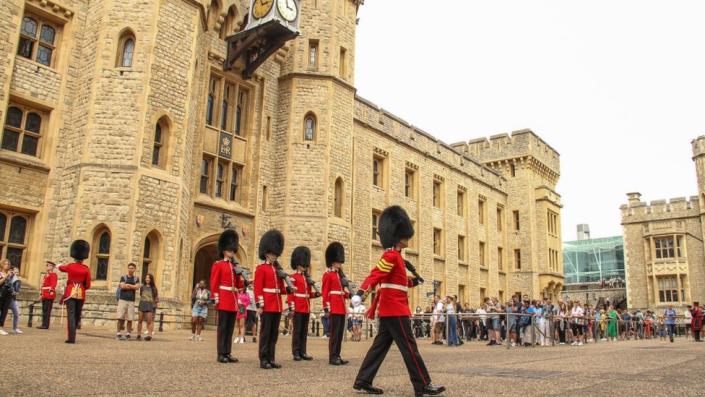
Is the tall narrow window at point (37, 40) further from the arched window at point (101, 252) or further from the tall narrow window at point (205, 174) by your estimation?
the tall narrow window at point (205, 174)

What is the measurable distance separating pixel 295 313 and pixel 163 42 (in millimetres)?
10940

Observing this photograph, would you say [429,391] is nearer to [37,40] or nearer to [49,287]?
[49,287]

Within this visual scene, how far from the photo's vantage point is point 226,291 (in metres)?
8.45

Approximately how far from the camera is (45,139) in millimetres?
16141

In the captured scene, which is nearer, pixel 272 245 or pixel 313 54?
pixel 272 245

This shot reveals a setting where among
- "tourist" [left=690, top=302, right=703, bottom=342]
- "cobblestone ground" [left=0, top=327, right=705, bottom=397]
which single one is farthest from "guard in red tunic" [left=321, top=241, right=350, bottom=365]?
"tourist" [left=690, top=302, right=703, bottom=342]

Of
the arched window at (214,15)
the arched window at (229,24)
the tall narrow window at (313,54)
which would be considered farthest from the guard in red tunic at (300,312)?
the tall narrow window at (313,54)

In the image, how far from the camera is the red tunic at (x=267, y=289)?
26.7ft

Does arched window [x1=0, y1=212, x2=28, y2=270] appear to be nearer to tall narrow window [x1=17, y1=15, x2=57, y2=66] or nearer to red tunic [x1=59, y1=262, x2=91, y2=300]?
tall narrow window [x1=17, y1=15, x2=57, y2=66]

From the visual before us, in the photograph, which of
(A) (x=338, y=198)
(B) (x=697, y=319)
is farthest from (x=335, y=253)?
(B) (x=697, y=319)

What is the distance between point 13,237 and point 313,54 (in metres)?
12.6

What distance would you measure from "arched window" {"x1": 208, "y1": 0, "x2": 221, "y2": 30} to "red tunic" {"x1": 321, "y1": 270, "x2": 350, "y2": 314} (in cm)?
1359

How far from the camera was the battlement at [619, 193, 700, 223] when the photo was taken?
41906mm

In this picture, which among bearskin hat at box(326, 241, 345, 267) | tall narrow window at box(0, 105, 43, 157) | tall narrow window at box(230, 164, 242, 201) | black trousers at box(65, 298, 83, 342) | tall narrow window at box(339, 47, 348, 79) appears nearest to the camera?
bearskin hat at box(326, 241, 345, 267)
